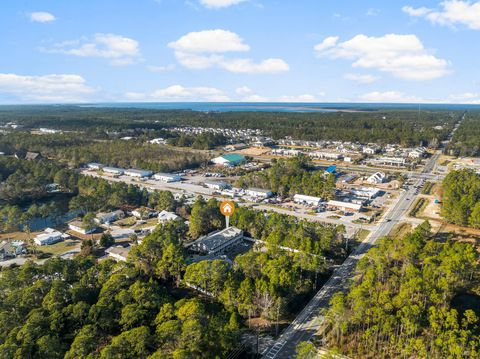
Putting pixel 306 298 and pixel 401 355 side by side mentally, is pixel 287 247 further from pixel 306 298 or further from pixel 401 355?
pixel 401 355

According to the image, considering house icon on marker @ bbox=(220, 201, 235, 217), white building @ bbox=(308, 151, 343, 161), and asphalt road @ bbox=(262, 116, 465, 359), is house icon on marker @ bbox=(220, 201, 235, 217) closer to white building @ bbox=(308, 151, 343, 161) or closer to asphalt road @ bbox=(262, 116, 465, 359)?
asphalt road @ bbox=(262, 116, 465, 359)

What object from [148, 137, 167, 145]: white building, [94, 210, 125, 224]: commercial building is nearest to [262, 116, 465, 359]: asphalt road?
[94, 210, 125, 224]: commercial building

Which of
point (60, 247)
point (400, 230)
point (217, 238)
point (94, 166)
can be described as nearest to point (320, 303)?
point (217, 238)

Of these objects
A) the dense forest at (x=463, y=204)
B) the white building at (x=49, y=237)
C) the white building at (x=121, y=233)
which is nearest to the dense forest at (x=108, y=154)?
the white building at (x=121, y=233)

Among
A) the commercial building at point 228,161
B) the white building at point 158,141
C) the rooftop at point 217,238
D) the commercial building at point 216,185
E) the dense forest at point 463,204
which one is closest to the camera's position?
the rooftop at point 217,238

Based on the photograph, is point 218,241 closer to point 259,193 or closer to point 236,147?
point 259,193

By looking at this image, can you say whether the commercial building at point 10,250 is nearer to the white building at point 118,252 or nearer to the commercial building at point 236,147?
the white building at point 118,252
